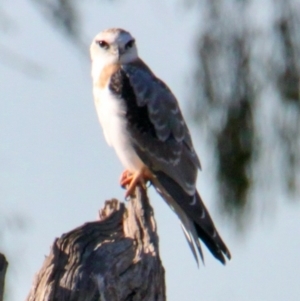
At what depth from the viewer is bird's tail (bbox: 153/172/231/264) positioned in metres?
4.35

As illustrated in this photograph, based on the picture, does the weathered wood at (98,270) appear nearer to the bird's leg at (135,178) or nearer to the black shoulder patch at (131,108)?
the bird's leg at (135,178)

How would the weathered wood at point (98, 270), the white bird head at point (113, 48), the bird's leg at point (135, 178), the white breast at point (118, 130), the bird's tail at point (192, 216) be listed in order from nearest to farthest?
the weathered wood at point (98, 270) < the bird's tail at point (192, 216) < the bird's leg at point (135, 178) < the white breast at point (118, 130) < the white bird head at point (113, 48)

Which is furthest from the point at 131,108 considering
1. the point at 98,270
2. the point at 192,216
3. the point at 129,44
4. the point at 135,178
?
the point at 98,270

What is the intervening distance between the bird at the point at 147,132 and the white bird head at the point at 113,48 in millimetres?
80

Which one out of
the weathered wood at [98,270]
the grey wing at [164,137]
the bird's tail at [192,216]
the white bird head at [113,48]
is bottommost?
the weathered wood at [98,270]

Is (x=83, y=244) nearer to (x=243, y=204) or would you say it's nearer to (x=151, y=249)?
(x=151, y=249)

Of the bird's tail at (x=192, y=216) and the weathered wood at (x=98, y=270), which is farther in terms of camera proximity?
the bird's tail at (x=192, y=216)

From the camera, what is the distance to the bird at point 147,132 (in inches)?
195

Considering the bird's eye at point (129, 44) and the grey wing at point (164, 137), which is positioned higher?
the bird's eye at point (129, 44)

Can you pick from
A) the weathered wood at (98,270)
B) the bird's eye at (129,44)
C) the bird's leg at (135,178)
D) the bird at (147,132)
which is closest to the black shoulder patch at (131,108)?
the bird at (147,132)

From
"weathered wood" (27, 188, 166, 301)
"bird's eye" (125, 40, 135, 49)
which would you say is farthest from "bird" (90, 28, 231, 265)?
"weathered wood" (27, 188, 166, 301)

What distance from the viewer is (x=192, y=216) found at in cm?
463

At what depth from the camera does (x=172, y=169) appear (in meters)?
5.03

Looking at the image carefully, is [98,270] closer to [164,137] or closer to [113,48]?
[164,137]
